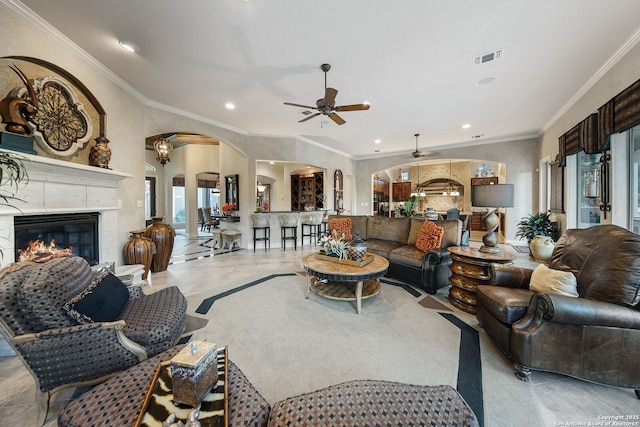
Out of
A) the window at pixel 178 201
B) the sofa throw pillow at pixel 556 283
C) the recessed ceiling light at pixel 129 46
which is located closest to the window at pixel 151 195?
the window at pixel 178 201

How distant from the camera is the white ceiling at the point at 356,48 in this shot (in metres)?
2.30

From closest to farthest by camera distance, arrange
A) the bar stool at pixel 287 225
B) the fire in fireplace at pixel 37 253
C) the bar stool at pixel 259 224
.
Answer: the fire in fireplace at pixel 37 253, the bar stool at pixel 259 224, the bar stool at pixel 287 225

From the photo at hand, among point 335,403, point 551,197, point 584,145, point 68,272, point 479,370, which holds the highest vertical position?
point 584,145

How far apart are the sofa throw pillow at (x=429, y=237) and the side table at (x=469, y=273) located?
1.65 feet

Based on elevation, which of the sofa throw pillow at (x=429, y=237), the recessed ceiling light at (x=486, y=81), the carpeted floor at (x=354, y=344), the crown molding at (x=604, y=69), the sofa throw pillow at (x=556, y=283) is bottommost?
the carpeted floor at (x=354, y=344)

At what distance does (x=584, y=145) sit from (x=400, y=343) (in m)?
4.27

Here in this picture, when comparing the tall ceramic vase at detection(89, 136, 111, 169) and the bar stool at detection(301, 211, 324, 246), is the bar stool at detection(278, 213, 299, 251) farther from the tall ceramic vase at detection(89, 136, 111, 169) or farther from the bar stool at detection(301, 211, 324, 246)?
the tall ceramic vase at detection(89, 136, 111, 169)

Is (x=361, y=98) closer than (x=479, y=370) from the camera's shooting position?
No

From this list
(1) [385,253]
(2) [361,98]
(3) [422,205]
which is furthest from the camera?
(3) [422,205]

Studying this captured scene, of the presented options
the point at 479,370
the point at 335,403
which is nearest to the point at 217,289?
the point at 335,403

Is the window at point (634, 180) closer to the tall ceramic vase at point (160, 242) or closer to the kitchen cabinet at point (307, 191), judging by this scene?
the kitchen cabinet at point (307, 191)

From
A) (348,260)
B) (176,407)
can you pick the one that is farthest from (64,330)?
(348,260)

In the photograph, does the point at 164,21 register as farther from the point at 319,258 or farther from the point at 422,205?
the point at 422,205

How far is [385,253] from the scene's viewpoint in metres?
3.99
